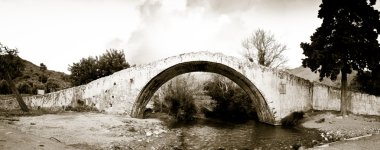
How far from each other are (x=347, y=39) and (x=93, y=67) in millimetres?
19984

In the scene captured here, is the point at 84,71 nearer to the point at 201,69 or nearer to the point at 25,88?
the point at 25,88

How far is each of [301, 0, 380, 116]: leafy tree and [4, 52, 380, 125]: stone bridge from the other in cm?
251

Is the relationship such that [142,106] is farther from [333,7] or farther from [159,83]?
[333,7]

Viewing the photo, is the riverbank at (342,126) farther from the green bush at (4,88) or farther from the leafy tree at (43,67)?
the leafy tree at (43,67)

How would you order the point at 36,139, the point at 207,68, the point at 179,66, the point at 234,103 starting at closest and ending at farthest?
the point at 36,139 → the point at 179,66 → the point at 207,68 → the point at 234,103

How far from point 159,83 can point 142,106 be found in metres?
1.89

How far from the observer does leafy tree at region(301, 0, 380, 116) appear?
1872cm

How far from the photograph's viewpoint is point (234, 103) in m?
28.1

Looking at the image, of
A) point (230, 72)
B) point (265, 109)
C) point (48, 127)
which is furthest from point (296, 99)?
point (48, 127)

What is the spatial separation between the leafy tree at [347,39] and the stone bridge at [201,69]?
251 centimetres

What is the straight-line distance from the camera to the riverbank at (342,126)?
47.4 feet

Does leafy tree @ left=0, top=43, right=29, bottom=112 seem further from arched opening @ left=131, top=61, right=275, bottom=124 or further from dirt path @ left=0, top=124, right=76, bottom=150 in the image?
dirt path @ left=0, top=124, right=76, bottom=150

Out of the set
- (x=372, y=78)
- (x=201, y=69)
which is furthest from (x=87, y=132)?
(x=372, y=78)

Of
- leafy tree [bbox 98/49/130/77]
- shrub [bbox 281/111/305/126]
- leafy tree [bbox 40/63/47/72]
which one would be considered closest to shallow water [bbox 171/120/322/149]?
shrub [bbox 281/111/305/126]
